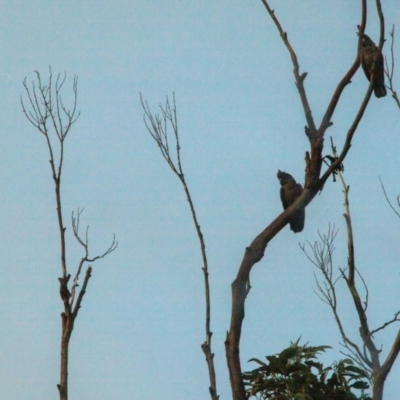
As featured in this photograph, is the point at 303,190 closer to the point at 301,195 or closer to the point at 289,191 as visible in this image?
the point at 301,195

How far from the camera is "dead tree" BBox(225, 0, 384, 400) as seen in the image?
3127 mm

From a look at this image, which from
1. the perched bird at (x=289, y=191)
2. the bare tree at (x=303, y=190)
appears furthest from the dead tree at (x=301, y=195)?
the perched bird at (x=289, y=191)

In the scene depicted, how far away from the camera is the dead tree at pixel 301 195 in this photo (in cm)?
313

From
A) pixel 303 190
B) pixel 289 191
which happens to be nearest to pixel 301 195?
pixel 303 190

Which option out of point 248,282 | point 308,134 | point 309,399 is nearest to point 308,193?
point 308,134

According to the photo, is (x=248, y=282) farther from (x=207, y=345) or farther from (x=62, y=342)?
(x=62, y=342)

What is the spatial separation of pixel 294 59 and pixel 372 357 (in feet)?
5.18

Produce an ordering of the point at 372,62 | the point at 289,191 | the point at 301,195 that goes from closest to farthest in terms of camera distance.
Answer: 1. the point at 301,195
2. the point at 372,62
3. the point at 289,191

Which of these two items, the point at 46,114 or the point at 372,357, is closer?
the point at 372,357

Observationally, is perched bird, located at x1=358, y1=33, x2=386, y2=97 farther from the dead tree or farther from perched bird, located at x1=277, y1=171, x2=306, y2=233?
perched bird, located at x1=277, y1=171, x2=306, y2=233

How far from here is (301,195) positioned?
11.3 feet

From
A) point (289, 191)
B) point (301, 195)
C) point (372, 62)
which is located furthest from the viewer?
point (289, 191)

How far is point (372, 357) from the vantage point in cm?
344

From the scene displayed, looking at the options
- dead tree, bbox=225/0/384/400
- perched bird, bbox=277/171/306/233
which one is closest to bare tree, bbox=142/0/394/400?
dead tree, bbox=225/0/384/400
